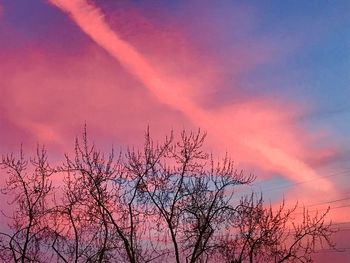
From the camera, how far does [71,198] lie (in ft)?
102

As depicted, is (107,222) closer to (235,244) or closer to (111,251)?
(111,251)

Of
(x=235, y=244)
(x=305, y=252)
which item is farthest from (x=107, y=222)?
(x=305, y=252)

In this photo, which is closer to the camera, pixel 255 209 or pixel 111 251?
pixel 111 251

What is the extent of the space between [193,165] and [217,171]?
2.10 m

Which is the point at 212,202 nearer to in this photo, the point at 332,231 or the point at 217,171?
the point at 217,171

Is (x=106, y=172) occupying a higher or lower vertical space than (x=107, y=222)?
higher

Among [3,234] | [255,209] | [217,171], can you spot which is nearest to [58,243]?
A: [3,234]

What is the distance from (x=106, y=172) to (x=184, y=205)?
4617 mm

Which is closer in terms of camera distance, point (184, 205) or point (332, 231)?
point (184, 205)

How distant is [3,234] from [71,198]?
4687 millimetres

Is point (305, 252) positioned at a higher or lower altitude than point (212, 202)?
lower

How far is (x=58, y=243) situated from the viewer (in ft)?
106

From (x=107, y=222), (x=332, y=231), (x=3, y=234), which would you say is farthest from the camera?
(x=332, y=231)

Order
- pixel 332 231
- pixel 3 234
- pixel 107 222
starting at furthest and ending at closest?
pixel 332 231, pixel 3 234, pixel 107 222
